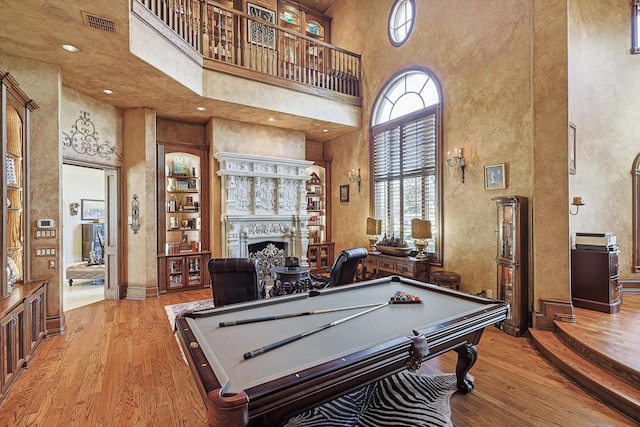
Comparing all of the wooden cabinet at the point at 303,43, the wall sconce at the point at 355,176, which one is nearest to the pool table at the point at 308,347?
the wall sconce at the point at 355,176

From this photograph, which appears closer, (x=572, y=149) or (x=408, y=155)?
(x=572, y=149)

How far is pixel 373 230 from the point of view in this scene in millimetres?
6227

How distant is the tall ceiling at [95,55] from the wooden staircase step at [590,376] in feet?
18.6

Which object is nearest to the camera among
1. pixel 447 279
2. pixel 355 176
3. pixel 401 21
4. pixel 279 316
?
pixel 279 316

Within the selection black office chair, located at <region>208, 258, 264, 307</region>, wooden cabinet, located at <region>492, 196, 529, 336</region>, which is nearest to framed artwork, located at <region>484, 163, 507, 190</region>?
wooden cabinet, located at <region>492, 196, 529, 336</region>

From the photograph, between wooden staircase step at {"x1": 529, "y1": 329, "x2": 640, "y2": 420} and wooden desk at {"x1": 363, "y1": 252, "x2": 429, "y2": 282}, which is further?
wooden desk at {"x1": 363, "y1": 252, "x2": 429, "y2": 282}

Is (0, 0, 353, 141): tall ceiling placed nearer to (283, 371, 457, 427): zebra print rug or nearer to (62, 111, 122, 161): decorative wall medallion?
(62, 111, 122, 161): decorative wall medallion

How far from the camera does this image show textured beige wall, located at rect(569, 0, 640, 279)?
174 inches

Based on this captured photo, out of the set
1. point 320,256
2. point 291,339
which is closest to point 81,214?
point 320,256

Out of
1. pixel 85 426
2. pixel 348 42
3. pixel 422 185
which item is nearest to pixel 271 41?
pixel 348 42

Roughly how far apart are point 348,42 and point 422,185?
14.7ft

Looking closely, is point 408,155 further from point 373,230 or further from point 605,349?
point 605,349

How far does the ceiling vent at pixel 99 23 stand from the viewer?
314 cm

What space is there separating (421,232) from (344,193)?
2806 millimetres
